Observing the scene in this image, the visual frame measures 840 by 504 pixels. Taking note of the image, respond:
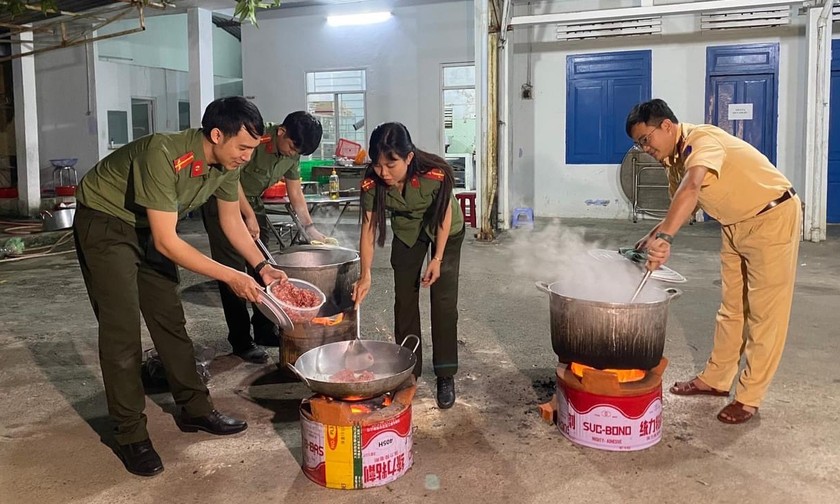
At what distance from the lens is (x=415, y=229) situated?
353 centimetres

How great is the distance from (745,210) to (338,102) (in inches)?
437

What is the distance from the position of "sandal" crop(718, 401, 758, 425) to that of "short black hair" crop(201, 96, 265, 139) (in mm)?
2380

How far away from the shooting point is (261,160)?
14.5 feet

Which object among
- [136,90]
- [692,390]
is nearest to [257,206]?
[692,390]

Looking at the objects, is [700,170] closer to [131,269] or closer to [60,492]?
[131,269]

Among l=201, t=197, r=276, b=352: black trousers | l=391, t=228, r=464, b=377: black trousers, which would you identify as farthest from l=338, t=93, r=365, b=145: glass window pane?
l=391, t=228, r=464, b=377: black trousers

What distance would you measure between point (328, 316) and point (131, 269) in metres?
1.27

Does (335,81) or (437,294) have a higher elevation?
(335,81)

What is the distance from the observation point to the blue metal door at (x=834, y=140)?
9.97m

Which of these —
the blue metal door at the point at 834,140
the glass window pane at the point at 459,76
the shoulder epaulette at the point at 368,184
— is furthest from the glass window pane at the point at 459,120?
the shoulder epaulette at the point at 368,184

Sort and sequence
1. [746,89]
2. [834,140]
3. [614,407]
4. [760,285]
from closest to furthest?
[614,407], [760,285], [834,140], [746,89]

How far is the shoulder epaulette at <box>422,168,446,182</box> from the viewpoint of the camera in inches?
130

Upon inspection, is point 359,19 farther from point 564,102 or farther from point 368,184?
point 368,184

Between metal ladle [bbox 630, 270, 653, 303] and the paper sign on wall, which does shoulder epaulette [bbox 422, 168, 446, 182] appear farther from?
the paper sign on wall
